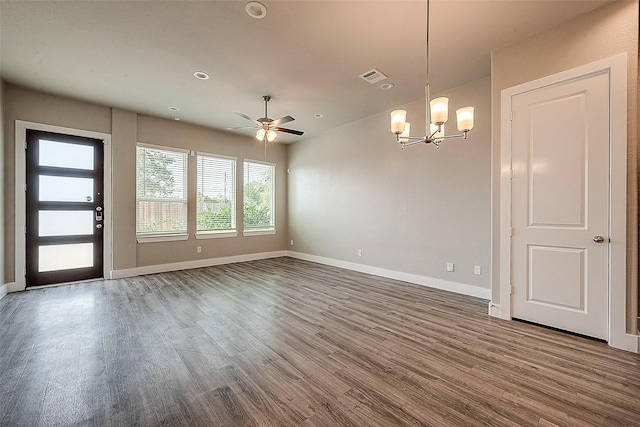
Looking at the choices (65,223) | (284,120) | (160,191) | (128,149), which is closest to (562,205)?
(284,120)

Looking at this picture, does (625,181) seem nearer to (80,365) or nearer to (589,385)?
(589,385)

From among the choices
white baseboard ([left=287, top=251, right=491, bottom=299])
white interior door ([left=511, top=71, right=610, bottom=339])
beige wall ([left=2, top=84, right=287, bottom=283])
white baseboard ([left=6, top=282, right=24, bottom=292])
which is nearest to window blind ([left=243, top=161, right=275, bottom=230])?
beige wall ([left=2, top=84, right=287, bottom=283])

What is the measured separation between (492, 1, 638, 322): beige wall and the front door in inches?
256

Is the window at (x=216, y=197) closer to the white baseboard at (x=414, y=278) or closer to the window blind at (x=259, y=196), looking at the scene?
the window blind at (x=259, y=196)

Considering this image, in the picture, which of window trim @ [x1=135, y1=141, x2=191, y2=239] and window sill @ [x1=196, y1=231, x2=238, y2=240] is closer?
window trim @ [x1=135, y1=141, x2=191, y2=239]

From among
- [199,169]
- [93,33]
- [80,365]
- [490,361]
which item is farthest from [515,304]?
[199,169]

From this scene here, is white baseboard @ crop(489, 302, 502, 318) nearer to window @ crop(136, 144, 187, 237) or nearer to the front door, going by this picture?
window @ crop(136, 144, 187, 237)

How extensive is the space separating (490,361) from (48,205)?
660cm

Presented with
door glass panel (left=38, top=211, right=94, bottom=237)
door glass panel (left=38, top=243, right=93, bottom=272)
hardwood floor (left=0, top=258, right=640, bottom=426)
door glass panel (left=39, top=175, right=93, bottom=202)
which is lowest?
hardwood floor (left=0, top=258, right=640, bottom=426)

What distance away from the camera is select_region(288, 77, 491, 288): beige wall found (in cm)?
390

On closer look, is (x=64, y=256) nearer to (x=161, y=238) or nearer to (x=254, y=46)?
(x=161, y=238)

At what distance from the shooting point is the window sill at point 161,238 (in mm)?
5297

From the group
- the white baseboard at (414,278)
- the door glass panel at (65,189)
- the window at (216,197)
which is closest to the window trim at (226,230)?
the window at (216,197)

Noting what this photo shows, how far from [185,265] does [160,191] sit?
170cm
